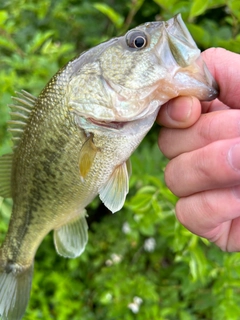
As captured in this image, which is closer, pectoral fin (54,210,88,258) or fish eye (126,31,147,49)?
fish eye (126,31,147,49)

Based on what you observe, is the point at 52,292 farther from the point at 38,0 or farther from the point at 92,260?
the point at 38,0

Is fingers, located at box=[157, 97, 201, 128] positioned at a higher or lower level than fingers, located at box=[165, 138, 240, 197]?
higher

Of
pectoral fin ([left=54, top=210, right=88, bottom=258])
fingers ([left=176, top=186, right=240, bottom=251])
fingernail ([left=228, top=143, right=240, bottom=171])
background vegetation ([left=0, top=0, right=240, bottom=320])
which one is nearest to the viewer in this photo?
fingernail ([left=228, top=143, right=240, bottom=171])

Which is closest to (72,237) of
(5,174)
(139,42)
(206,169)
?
(5,174)

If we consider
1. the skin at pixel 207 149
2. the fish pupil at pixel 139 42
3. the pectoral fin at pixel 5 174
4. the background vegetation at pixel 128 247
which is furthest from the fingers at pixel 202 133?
the pectoral fin at pixel 5 174

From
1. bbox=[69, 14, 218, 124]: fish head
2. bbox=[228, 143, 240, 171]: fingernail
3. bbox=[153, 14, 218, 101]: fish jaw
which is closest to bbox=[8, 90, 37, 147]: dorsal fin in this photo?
bbox=[69, 14, 218, 124]: fish head

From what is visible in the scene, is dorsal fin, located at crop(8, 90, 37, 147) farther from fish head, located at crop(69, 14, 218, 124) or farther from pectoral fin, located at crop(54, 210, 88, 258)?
pectoral fin, located at crop(54, 210, 88, 258)

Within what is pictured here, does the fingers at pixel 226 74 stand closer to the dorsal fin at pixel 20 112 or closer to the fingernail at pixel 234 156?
the fingernail at pixel 234 156
